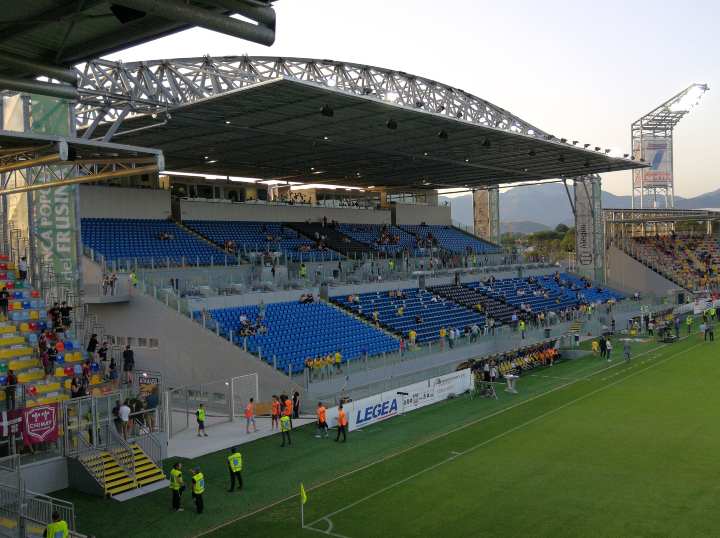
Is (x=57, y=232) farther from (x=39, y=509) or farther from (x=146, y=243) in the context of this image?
(x=39, y=509)

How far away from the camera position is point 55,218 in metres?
25.2

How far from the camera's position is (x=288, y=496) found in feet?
50.9

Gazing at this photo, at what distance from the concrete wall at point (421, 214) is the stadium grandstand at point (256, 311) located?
20.5 ft

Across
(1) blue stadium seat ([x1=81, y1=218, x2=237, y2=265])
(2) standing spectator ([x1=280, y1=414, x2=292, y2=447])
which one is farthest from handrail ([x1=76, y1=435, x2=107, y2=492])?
(1) blue stadium seat ([x1=81, y1=218, x2=237, y2=265])

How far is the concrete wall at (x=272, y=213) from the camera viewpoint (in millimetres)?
41375

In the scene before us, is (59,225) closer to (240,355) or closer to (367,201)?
(240,355)

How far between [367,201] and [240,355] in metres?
37.1


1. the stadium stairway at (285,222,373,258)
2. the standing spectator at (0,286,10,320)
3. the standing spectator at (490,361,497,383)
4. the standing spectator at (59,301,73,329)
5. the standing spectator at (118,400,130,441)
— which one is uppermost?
the stadium stairway at (285,222,373,258)

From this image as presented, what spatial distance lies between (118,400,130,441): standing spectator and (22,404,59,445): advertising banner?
149 centimetres

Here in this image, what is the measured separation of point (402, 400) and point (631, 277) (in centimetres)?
4074

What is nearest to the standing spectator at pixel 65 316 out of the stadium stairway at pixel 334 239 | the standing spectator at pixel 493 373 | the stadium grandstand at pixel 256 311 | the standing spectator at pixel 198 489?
the stadium grandstand at pixel 256 311

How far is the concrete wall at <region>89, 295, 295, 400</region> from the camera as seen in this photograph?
965 inches

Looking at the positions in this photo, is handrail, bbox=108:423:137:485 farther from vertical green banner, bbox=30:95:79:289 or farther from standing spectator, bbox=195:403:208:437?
vertical green banner, bbox=30:95:79:289

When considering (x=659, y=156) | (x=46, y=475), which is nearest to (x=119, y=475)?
(x=46, y=475)
